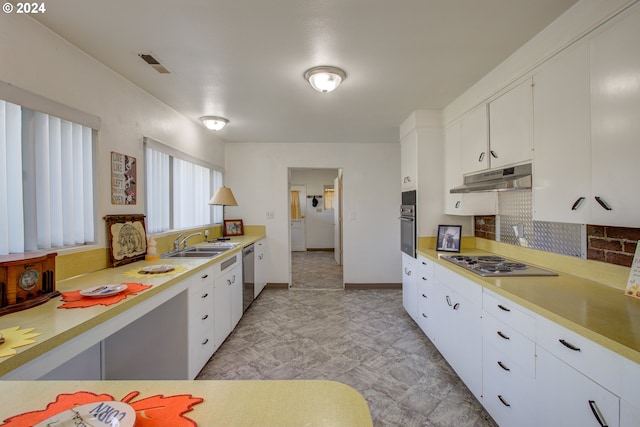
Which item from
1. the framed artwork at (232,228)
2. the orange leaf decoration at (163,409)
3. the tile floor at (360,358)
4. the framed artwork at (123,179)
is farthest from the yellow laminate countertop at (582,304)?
the framed artwork at (232,228)

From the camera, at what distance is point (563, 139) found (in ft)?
5.17

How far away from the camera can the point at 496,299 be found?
1646 mm

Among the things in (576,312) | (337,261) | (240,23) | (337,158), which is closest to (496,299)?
(576,312)

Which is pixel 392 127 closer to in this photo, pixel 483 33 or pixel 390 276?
pixel 483 33

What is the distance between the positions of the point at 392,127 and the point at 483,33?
80.0 inches

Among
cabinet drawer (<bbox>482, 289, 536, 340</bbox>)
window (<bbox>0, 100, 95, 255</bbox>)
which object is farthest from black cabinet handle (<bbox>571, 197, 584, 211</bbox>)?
window (<bbox>0, 100, 95, 255</bbox>)

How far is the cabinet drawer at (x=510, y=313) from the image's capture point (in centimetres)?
138

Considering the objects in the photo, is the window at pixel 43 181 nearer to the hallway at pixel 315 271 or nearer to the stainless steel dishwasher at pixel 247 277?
the stainless steel dishwasher at pixel 247 277

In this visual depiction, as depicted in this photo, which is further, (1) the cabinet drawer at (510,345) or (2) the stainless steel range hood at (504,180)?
(2) the stainless steel range hood at (504,180)

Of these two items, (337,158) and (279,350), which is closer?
(279,350)

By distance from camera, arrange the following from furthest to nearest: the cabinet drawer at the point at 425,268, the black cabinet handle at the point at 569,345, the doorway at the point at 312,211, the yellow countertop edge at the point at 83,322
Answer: the doorway at the point at 312,211, the cabinet drawer at the point at 425,268, the black cabinet handle at the point at 569,345, the yellow countertop edge at the point at 83,322

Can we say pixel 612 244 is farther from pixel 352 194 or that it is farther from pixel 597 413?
pixel 352 194

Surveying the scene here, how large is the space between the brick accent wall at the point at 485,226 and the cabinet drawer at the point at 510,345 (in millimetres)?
1287

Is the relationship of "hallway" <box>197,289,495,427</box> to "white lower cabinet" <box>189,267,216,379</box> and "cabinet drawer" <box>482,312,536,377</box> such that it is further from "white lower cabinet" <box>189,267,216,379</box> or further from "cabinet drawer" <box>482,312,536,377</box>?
"cabinet drawer" <box>482,312,536,377</box>
